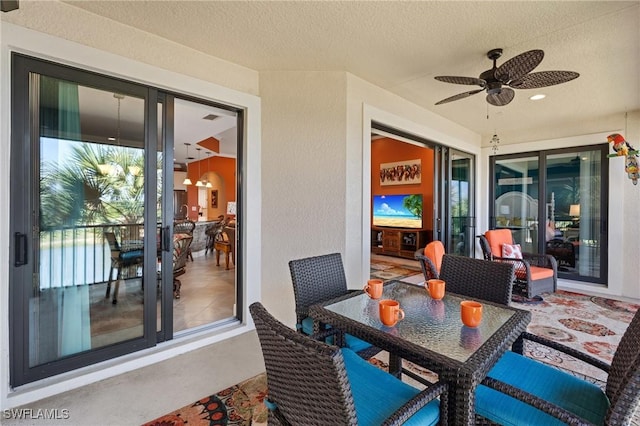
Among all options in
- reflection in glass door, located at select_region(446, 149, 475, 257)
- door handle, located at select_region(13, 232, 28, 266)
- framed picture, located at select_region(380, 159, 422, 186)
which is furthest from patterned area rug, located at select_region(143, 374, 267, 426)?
framed picture, located at select_region(380, 159, 422, 186)

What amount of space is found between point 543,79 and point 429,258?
186 cm

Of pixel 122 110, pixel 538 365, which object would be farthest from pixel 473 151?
pixel 122 110

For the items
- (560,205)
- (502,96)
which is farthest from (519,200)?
(502,96)

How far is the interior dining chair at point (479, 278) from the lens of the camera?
1872mm

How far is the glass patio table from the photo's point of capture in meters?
1.06

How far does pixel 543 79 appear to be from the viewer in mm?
2340

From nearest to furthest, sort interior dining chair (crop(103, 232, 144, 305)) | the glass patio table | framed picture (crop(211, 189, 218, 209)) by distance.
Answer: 1. the glass patio table
2. interior dining chair (crop(103, 232, 144, 305))
3. framed picture (crop(211, 189, 218, 209))

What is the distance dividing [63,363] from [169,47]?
2559 millimetres

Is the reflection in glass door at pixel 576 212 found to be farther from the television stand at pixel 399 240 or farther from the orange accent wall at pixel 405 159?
the television stand at pixel 399 240

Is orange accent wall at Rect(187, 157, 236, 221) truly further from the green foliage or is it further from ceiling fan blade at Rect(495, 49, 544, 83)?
ceiling fan blade at Rect(495, 49, 544, 83)

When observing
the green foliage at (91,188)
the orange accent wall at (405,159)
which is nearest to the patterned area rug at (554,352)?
the green foliage at (91,188)

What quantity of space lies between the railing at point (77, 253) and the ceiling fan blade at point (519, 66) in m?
3.13

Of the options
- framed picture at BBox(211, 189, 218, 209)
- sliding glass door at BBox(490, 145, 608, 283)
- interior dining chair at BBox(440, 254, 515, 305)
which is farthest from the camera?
framed picture at BBox(211, 189, 218, 209)

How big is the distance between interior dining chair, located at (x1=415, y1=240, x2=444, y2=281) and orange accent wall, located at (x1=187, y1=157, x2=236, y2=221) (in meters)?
6.99
